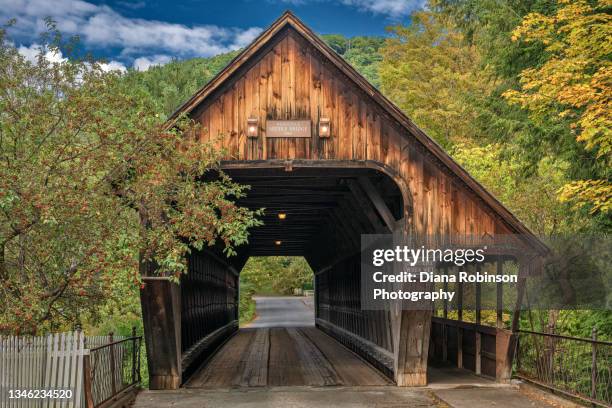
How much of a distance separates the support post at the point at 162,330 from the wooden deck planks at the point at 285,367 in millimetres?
757

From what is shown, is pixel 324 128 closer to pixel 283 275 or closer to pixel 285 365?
pixel 285 365

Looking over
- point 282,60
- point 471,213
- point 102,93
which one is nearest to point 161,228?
point 102,93

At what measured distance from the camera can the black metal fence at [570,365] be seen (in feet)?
36.0

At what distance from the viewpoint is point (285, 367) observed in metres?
17.8

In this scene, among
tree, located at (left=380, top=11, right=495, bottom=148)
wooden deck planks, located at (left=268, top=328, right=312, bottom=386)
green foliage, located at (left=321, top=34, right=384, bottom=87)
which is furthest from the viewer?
green foliage, located at (left=321, top=34, right=384, bottom=87)

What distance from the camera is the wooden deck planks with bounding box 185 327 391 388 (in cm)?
1478

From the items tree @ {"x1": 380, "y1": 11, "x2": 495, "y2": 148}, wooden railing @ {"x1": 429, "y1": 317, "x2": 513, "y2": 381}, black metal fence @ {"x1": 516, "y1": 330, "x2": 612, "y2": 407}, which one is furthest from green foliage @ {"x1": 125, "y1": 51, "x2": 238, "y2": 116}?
black metal fence @ {"x1": 516, "y1": 330, "x2": 612, "y2": 407}

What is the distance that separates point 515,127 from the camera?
59.4 feet

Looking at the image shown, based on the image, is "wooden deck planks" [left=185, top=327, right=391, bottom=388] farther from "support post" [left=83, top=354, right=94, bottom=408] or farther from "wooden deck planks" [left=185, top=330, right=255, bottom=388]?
"support post" [left=83, top=354, right=94, bottom=408]

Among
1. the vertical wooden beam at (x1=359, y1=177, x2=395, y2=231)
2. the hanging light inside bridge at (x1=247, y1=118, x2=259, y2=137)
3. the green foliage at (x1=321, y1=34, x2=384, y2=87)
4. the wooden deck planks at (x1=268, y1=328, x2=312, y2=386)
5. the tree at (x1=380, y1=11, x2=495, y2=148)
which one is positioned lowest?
the wooden deck planks at (x1=268, y1=328, x2=312, y2=386)

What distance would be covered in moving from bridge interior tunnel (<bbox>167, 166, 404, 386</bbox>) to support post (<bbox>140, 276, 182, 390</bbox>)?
2.84 feet

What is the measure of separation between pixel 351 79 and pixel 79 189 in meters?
5.62

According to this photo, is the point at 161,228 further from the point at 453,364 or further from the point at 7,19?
the point at 453,364

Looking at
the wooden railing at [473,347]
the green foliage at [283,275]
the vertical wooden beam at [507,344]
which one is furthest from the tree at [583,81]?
the green foliage at [283,275]
